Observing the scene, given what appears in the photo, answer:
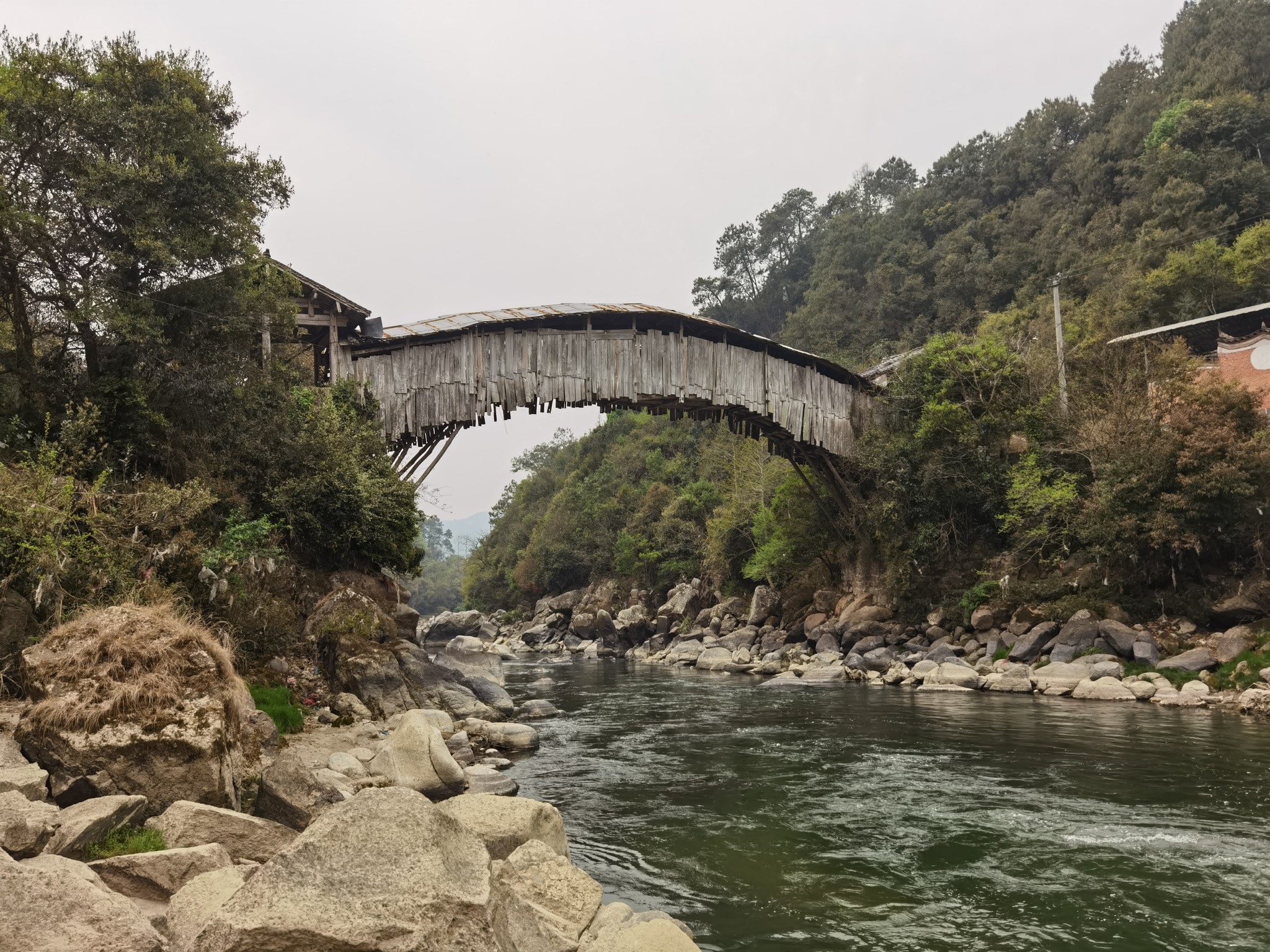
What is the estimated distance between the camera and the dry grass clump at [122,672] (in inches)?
237

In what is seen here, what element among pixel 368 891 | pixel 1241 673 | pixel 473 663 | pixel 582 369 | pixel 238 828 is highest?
pixel 582 369

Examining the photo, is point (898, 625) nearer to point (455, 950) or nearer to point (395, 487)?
point (395, 487)

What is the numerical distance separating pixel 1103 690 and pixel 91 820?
15983 mm

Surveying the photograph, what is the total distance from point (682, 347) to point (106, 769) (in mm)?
17498

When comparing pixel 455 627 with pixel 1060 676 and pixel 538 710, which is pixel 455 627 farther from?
pixel 1060 676

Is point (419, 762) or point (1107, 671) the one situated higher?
point (419, 762)

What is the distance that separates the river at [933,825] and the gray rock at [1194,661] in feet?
7.34

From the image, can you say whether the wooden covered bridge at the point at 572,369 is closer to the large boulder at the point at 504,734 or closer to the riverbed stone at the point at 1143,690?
the large boulder at the point at 504,734

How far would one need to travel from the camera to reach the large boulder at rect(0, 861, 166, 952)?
10.5 ft

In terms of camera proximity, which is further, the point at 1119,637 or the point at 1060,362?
the point at 1060,362

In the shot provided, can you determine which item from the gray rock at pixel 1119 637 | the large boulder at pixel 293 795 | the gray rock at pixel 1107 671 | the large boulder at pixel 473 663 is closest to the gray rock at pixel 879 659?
the gray rock at pixel 1119 637

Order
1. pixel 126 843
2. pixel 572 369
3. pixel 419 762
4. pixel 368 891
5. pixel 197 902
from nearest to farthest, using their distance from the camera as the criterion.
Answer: pixel 368 891 < pixel 197 902 < pixel 126 843 < pixel 419 762 < pixel 572 369

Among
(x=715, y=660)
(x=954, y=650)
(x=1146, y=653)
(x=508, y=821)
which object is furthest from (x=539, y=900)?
(x=715, y=660)

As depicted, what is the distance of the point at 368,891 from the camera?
122 inches
